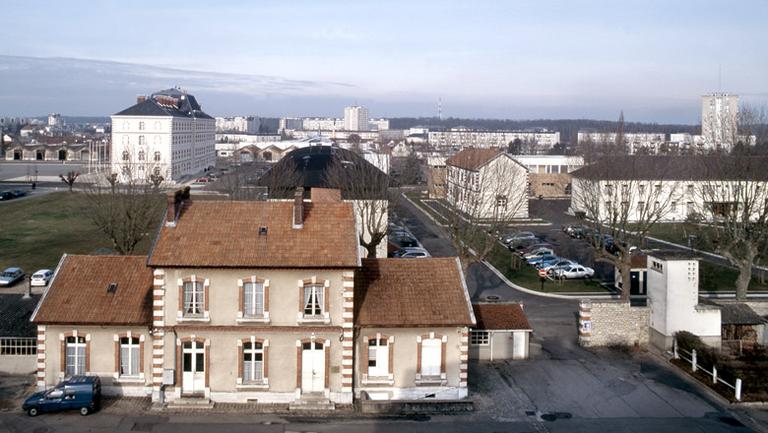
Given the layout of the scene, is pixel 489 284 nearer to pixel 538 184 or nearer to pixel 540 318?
pixel 540 318

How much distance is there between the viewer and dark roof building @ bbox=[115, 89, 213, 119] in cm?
10500

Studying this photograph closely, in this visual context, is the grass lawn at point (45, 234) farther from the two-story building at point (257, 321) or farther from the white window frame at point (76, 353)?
the two-story building at point (257, 321)

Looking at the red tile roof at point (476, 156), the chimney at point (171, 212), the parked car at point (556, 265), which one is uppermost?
the red tile roof at point (476, 156)

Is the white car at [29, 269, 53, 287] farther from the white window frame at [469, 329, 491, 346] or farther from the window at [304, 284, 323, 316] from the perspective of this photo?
the white window frame at [469, 329, 491, 346]

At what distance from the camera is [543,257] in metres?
50.3

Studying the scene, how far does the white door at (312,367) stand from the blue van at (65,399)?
256 inches

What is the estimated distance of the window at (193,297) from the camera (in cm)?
2572

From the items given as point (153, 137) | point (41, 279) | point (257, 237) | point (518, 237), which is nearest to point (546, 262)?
point (518, 237)

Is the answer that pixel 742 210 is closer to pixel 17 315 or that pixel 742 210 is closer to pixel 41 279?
pixel 17 315

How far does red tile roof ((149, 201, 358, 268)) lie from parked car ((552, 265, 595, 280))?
22367 mm

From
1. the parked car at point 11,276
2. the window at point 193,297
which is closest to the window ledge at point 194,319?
the window at point 193,297

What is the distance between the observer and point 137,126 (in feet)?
343

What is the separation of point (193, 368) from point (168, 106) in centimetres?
9479

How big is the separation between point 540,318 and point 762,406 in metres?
12.5
